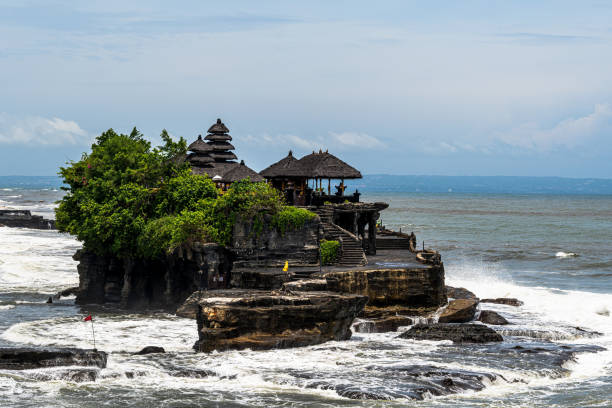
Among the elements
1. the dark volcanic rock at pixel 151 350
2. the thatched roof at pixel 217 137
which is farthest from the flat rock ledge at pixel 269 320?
the thatched roof at pixel 217 137

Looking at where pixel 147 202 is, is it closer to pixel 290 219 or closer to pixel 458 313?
pixel 290 219

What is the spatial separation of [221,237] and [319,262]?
5449mm

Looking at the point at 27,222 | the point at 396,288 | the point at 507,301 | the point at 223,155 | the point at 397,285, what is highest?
the point at 223,155

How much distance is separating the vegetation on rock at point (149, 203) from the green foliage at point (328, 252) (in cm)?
178

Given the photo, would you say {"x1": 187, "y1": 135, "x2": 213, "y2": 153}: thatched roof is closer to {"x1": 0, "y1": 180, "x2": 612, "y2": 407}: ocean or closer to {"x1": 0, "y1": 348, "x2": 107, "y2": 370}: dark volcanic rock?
{"x1": 0, "y1": 180, "x2": 612, "y2": 407}: ocean

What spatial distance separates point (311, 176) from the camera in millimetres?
51344

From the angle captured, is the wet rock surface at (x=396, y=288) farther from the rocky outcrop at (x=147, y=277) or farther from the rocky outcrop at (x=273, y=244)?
the rocky outcrop at (x=147, y=277)

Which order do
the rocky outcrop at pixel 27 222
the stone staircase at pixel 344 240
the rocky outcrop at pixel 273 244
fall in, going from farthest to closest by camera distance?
the rocky outcrop at pixel 27 222 < the stone staircase at pixel 344 240 < the rocky outcrop at pixel 273 244

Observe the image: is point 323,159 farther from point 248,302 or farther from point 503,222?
point 503,222

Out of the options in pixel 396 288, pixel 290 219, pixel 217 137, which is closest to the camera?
pixel 396 288

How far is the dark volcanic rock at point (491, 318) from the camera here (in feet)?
140

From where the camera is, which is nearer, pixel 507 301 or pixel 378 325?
pixel 378 325

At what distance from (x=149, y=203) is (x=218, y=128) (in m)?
12.3

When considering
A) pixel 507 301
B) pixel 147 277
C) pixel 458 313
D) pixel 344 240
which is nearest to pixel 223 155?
pixel 147 277
